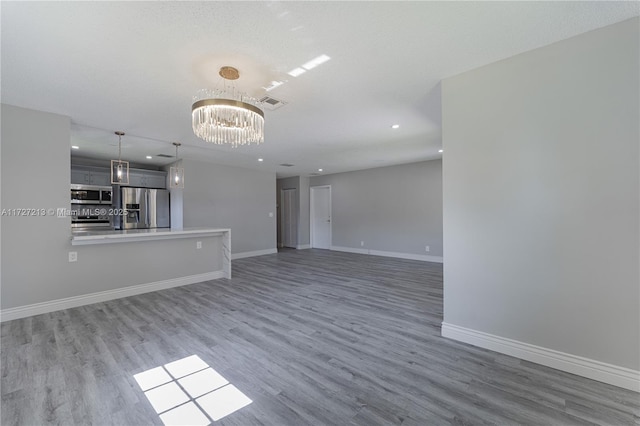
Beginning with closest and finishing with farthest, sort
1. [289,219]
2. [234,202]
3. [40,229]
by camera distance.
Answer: [40,229], [234,202], [289,219]

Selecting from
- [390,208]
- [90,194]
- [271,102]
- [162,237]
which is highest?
[271,102]

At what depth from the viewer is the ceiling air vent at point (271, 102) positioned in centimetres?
284

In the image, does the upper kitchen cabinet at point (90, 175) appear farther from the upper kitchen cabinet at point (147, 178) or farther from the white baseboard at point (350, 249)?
the white baseboard at point (350, 249)

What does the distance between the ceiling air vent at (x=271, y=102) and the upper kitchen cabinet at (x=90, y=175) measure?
5.01 meters

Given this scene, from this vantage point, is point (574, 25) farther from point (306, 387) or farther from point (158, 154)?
point (158, 154)

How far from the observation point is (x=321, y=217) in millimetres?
8969

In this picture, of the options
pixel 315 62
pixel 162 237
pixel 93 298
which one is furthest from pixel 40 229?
pixel 315 62

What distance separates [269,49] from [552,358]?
3.19 m

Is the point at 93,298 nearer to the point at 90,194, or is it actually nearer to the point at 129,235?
the point at 129,235

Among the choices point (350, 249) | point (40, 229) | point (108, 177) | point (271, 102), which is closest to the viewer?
point (271, 102)

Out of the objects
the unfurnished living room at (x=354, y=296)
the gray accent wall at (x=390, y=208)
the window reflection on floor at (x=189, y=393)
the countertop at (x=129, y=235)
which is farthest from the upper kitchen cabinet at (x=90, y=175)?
the gray accent wall at (x=390, y=208)

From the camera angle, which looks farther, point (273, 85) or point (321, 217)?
point (321, 217)

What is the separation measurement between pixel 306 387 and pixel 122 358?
158 cm

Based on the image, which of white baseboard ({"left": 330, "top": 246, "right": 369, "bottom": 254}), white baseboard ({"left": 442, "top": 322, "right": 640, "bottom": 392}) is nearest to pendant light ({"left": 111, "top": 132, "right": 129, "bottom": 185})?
white baseboard ({"left": 442, "top": 322, "right": 640, "bottom": 392})
